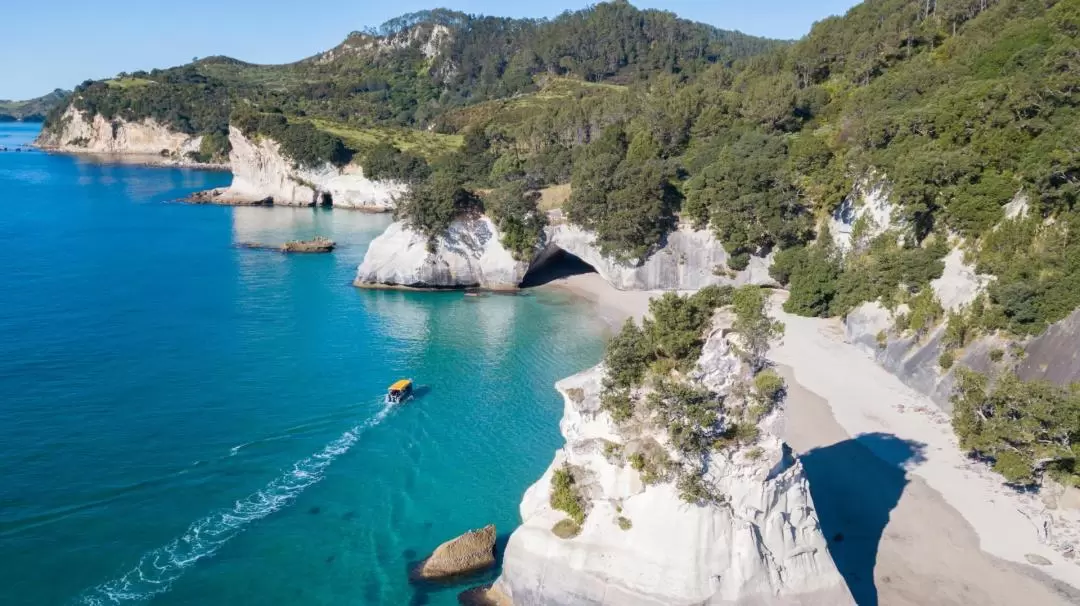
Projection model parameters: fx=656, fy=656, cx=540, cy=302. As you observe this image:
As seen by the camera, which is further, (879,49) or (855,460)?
(879,49)

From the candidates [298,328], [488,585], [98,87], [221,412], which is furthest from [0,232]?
[98,87]

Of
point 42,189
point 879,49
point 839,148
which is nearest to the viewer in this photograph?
point 839,148

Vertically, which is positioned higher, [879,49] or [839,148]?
[879,49]

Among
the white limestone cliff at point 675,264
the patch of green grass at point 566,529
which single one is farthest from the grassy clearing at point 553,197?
the patch of green grass at point 566,529

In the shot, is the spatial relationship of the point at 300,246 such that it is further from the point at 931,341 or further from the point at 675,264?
the point at 931,341

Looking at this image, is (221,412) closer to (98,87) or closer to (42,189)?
(42,189)

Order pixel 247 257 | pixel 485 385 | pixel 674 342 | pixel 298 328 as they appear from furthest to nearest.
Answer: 1. pixel 247 257
2. pixel 298 328
3. pixel 485 385
4. pixel 674 342

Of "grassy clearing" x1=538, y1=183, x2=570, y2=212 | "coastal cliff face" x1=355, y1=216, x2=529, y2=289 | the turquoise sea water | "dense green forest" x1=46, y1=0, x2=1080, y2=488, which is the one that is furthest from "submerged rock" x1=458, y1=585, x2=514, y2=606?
"grassy clearing" x1=538, y1=183, x2=570, y2=212
